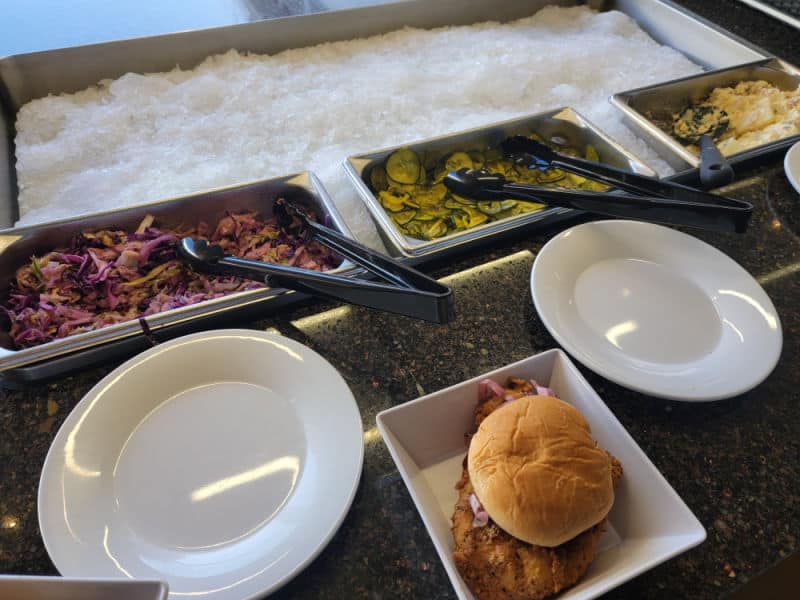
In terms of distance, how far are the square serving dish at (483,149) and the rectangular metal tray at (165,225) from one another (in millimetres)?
88

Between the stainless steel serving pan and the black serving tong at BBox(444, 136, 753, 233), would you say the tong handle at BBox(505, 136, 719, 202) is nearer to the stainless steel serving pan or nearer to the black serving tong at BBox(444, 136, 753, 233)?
the black serving tong at BBox(444, 136, 753, 233)

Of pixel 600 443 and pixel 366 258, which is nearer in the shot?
pixel 600 443

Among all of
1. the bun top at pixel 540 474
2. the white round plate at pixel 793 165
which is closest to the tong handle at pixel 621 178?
the white round plate at pixel 793 165

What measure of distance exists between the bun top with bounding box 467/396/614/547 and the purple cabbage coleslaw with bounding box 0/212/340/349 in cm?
48

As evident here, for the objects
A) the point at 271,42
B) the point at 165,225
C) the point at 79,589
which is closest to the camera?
the point at 79,589

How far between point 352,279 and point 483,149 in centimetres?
62

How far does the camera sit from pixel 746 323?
0.80m

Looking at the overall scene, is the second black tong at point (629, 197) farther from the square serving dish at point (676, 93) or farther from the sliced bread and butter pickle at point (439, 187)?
the square serving dish at point (676, 93)

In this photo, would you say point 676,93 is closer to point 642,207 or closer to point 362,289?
point 642,207

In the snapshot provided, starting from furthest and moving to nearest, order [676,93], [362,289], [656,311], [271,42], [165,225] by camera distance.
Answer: [271,42] < [676,93] < [165,225] < [656,311] < [362,289]

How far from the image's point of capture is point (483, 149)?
1210 mm

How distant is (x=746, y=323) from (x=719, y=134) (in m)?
0.73

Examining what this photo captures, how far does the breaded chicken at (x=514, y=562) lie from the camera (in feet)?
1.68

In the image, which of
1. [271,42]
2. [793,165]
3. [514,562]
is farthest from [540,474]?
[271,42]
